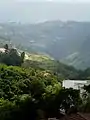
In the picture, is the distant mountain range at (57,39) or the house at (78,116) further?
the distant mountain range at (57,39)

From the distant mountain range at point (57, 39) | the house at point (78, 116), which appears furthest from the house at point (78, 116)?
the distant mountain range at point (57, 39)

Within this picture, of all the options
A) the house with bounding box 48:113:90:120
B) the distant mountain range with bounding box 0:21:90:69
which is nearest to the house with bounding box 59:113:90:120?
the house with bounding box 48:113:90:120

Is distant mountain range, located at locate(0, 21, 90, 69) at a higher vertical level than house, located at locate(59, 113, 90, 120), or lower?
higher

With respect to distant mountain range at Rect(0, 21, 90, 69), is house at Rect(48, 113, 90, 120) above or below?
below

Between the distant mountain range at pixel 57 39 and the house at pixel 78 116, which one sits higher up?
the distant mountain range at pixel 57 39

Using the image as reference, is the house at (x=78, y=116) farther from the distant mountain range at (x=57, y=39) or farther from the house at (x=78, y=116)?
the distant mountain range at (x=57, y=39)

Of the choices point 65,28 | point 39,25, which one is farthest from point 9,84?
point 39,25

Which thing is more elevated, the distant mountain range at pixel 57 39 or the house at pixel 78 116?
the distant mountain range at pixel 57 39

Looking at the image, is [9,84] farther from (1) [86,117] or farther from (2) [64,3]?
(2) [64,3]

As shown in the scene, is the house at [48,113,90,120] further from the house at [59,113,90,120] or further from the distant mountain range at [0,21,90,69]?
→ the distant mountain range at [0,21,90,69]

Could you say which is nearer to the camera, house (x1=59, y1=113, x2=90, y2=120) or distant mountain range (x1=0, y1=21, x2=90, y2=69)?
house (x1=59, y1=113, x2=90, y2=120)
